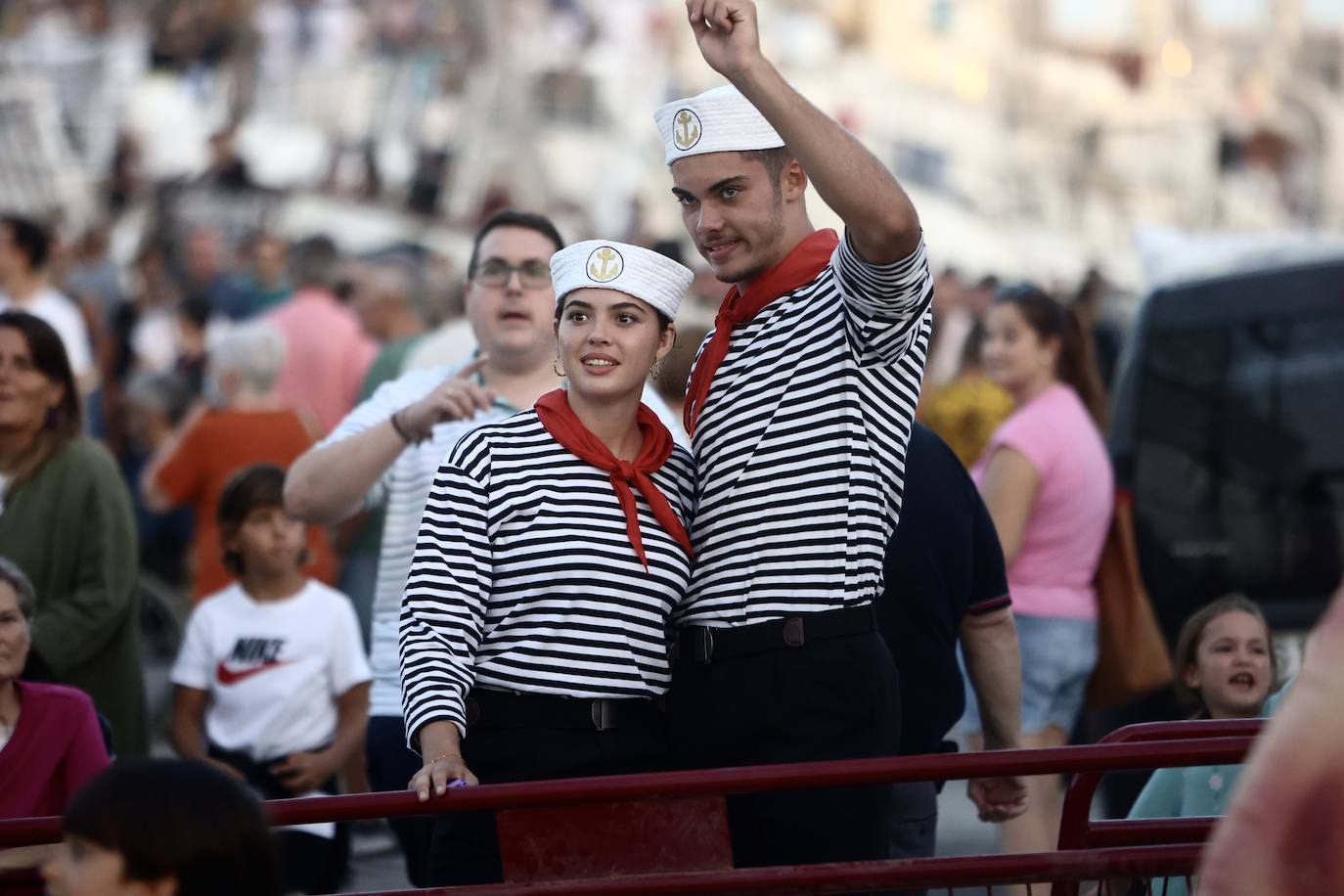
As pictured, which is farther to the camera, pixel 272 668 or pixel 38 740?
pixel 272 668

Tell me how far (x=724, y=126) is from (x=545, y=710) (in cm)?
112

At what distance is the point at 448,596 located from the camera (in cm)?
385

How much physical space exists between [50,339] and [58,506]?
0.49m

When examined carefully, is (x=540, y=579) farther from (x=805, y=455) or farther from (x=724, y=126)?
(x=724, y=126)

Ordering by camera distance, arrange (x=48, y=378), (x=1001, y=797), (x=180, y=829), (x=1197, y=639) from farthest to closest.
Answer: (x=48, y=378)
(x=1197, y=639)
(x=1001, y=797)
(x=180, y=829)

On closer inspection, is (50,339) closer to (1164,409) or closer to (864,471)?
(864,471)

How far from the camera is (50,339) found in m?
6.32

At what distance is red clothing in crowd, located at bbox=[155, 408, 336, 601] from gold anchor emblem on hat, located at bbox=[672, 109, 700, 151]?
4435 mm

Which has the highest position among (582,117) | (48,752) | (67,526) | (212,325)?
(582,117)

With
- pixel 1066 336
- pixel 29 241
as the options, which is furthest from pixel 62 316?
pixel 1066 336

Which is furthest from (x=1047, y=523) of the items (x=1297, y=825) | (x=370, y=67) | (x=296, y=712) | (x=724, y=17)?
(x=370, y=67)

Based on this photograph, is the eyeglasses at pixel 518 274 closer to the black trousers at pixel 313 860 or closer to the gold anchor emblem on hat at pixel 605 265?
the gold anchor emblem on hat at pixel 605 265

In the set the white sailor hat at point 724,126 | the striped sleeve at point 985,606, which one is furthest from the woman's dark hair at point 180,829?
the striped sleeve at point 985,606

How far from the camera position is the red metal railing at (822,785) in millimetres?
3637
